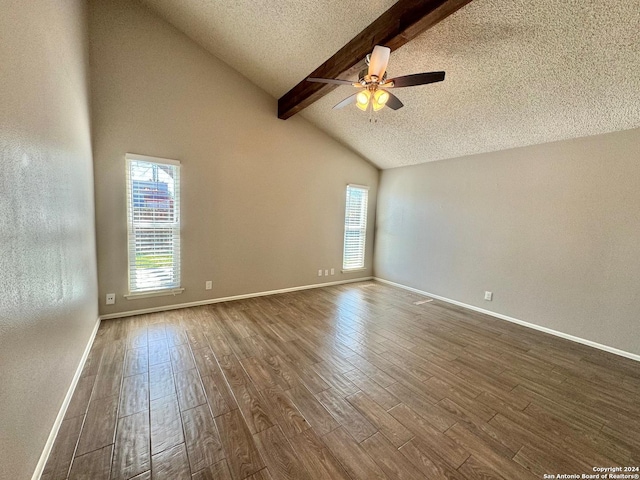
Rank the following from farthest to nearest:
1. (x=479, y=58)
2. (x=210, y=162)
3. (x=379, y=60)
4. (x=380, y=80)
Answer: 1. (x=210, y=162)
2. (x=479, y=58)
3. (x=380, y=80)
4. (x=379, y=60)

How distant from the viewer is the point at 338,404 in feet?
6.22

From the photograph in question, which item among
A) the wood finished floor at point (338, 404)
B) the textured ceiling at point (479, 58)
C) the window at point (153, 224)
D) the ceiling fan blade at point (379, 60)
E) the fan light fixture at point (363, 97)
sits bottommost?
the wood finished floor at point (338, 404)

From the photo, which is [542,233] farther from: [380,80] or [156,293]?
[156,293]

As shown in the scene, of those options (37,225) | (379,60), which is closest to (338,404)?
(37,225)

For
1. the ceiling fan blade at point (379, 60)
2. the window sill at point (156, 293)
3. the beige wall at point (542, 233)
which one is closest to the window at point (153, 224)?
the window sill at point (156, 293)

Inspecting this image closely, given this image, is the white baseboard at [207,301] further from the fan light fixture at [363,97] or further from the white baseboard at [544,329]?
the fan light fixture at [363,97]

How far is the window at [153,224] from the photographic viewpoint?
3.22 m

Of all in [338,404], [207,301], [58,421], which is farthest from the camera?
[207,301]

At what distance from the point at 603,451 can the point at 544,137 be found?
3420 mm

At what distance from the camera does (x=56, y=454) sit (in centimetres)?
142

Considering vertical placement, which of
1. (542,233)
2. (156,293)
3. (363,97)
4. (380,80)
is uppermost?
(380,80)

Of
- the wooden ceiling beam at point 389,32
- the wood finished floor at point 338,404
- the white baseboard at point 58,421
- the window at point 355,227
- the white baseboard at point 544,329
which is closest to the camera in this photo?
the white baseboard at point 58,421

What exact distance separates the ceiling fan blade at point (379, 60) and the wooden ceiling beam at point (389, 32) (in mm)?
354

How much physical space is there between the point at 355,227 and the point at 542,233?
3144 mm
